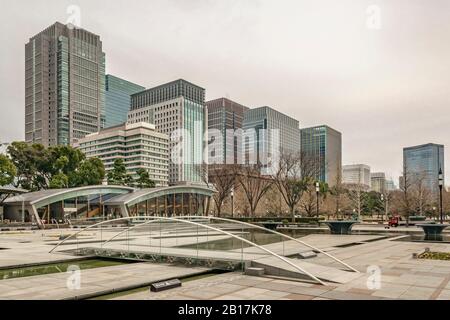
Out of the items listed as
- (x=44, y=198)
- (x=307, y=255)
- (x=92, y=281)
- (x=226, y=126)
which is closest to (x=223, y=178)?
(x=44, y=198)

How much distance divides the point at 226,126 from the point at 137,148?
40.0 metres

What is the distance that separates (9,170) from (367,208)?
7344 cm

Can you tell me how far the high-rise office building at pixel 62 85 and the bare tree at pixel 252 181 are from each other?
4905 centimetres

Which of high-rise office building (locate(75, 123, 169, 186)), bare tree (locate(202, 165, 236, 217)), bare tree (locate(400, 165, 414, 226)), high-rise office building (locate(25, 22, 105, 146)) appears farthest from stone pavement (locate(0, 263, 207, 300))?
high-rise office building (locate(75, 123, 169, 186))

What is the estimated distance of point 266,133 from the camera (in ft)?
284

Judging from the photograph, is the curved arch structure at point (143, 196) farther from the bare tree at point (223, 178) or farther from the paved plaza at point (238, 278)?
the paved plaza at point (238, 278)

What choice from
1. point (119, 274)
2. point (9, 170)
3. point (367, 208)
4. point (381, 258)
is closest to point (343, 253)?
point (381, 258)

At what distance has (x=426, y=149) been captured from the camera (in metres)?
85.4

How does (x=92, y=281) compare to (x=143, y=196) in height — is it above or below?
below

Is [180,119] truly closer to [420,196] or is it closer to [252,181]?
[252,181]

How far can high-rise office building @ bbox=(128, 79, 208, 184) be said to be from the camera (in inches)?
4967

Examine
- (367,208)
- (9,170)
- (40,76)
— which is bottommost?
(367,208)

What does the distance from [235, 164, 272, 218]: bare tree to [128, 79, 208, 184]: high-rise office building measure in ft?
152
